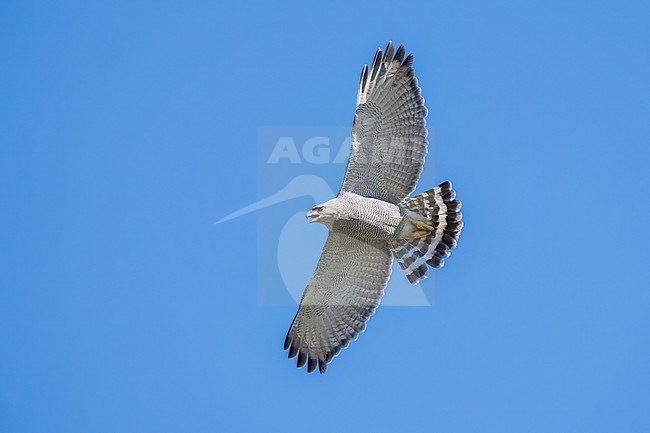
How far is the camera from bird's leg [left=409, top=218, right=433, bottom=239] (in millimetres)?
12586

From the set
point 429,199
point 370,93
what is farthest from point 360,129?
point 429,199

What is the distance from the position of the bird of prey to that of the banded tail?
0.04 ft

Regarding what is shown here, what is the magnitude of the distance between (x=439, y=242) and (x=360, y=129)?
1775 mm

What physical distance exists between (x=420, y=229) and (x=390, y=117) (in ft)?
4.83

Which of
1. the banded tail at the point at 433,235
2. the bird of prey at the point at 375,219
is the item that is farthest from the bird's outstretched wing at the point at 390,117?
the banded tail at the point at 433,235

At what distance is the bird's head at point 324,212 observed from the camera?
12.3 meters

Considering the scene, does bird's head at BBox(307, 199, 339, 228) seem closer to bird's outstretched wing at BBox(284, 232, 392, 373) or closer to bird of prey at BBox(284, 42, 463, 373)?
bird of prey at BBox(284, 42, 463, 373)

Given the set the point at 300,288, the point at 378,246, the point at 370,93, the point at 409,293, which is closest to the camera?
the point at 370,93

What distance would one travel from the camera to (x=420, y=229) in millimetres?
12617

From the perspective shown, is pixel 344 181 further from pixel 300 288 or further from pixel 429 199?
pixel 300 288

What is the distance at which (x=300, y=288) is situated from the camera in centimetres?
1578

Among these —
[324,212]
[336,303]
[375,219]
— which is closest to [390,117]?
[375,219]

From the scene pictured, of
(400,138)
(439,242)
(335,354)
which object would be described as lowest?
(335,354)

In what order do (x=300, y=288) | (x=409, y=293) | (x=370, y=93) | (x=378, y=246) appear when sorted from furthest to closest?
(x=300, y=288) < (x=409, y=293) < (x=378, y=246) < (x=370, y=93)
